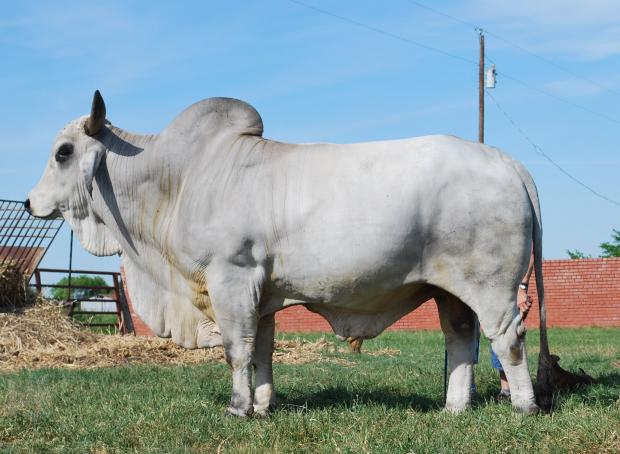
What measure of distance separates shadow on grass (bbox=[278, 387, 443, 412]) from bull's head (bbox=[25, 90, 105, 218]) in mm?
2382

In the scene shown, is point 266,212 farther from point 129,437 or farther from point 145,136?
point 129,437

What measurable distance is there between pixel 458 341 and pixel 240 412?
1786 mm

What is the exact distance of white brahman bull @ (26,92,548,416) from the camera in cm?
575

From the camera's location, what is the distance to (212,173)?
6.19 m

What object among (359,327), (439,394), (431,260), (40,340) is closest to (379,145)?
(431,260)

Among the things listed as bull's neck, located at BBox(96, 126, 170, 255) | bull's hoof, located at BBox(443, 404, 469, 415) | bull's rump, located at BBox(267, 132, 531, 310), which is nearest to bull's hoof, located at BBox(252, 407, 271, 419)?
bull's rump, located at BBox(267, 132, 531, 310)

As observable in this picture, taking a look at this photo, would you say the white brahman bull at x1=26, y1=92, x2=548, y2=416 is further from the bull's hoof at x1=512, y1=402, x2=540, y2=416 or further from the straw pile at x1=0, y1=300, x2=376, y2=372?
the straw pile at x1=0, y1=300, x2=376, y2=372

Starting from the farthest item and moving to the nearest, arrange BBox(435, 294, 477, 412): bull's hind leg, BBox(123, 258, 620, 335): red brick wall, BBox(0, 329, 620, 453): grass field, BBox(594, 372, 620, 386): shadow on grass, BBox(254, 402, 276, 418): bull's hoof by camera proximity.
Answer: BBox(123, 258, 620, 335): red brick wall
BBox(594, 372, 620, 386): shadow on grass
BBox(435, 294, 477, 412): bull's hind leg
BBox(254, 402, 276, 418): bull's hoof
BBox(0, 329, 620, 453): grass field

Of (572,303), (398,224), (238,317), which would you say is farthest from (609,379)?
(572,303)

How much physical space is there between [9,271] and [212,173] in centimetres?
828

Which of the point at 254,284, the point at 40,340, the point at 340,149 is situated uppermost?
the point at 340,149

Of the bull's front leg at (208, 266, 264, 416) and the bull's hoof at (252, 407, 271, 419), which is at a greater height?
the bull's front leg at (208, 266, 264, 416)

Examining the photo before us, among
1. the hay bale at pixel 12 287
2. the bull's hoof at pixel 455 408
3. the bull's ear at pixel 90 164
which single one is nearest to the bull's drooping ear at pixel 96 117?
the bull's ear at pixel 90 164

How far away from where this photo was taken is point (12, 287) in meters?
13.3
